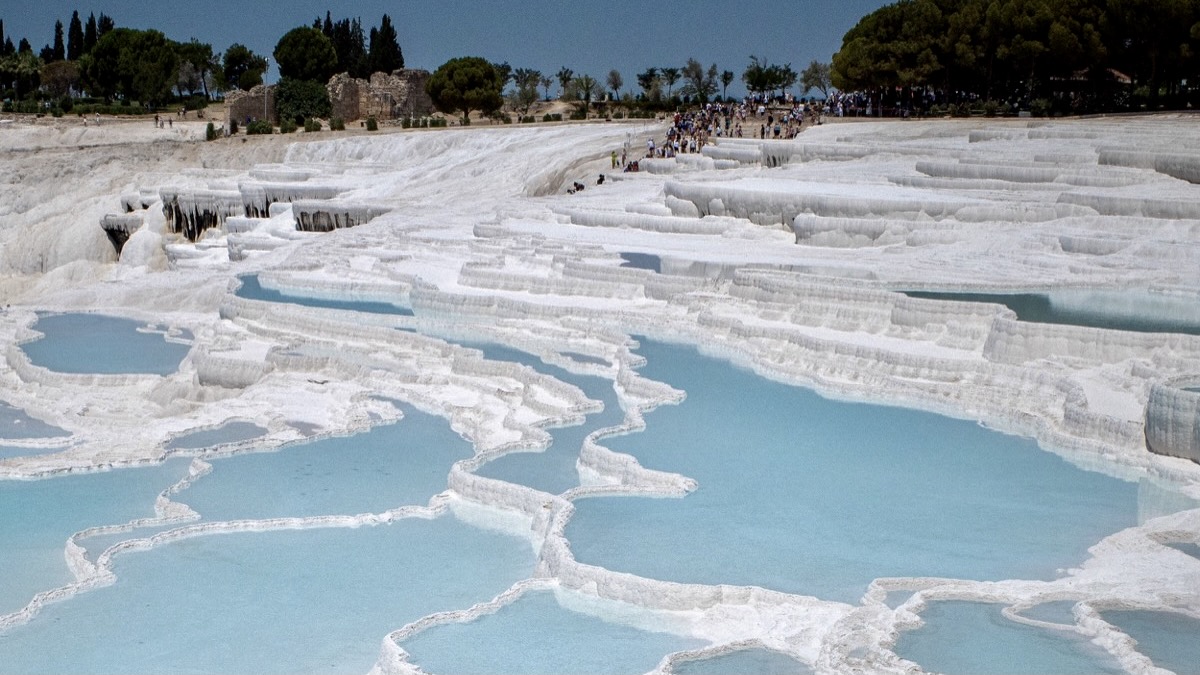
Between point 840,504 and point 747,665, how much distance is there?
217 centimetres

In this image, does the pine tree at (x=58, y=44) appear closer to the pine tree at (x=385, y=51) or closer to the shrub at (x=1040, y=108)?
the pine tree at (x=385, y=51)

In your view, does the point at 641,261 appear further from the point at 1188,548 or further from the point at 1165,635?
the point at 1165,635

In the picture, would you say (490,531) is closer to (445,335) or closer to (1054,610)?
(1054,610)

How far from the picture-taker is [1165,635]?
5.79m

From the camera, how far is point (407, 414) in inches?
419

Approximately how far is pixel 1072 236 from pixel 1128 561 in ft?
24.7

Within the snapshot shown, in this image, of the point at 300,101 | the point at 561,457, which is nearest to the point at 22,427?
the point at 561,457

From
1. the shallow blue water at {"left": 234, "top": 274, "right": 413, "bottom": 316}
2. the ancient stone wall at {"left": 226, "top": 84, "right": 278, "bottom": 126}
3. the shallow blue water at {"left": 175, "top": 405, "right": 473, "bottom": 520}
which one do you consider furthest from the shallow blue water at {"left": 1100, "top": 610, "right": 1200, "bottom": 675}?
the ancient stone wall at {"left": 226, "top": 84, "right": 278, "bottom": 126}

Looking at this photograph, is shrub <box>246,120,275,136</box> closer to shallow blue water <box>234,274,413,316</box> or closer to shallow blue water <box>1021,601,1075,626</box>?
shallow blue water <box>234,274,413,316</box>

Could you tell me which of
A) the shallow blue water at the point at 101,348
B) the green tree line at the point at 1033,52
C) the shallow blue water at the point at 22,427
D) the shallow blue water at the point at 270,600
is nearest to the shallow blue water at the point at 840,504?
the shallow blue water at the point at 270,600

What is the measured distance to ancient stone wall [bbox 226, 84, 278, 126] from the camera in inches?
1320

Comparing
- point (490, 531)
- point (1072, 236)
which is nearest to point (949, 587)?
point (490, 531)

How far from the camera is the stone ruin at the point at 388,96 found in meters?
36.2

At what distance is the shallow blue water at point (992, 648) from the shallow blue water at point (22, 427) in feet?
23.0
